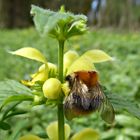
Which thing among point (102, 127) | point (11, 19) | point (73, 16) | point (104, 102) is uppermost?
point (11, 19)

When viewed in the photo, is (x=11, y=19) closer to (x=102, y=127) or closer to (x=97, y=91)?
(x=102, y=127)

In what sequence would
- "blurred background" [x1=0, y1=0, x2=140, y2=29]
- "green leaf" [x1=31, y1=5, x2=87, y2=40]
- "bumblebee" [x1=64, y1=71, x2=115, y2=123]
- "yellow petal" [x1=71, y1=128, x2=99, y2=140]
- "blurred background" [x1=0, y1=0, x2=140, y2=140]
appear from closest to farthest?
1. "green leaf" [x1=31, y1=5, x2=87, y2=40]
2. "bumblebee" [x1=64, y1=71, x2=115, y2=123]
3. "yellow petal" [x1=71, y1=128, x2=99, y2=140]
4. "blurred background" [x1=0, y1=0, x2=140, y2=140]
5. "blurred background" [x1=0, y1=0, x2=140, y2=29]

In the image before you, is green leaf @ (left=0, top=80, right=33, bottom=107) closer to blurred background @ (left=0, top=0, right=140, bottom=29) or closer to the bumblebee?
the bumblebee

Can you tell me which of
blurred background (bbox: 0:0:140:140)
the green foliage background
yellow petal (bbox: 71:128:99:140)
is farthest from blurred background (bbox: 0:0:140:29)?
yellow petal (bbox: 71:128:99:140)

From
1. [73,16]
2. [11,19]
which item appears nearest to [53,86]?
[73,16]

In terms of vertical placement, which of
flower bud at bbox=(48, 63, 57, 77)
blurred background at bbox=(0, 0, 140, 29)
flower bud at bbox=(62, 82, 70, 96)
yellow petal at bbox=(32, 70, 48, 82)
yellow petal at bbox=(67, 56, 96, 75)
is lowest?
flower bud at bbox=(62, 82, 70, 96)
